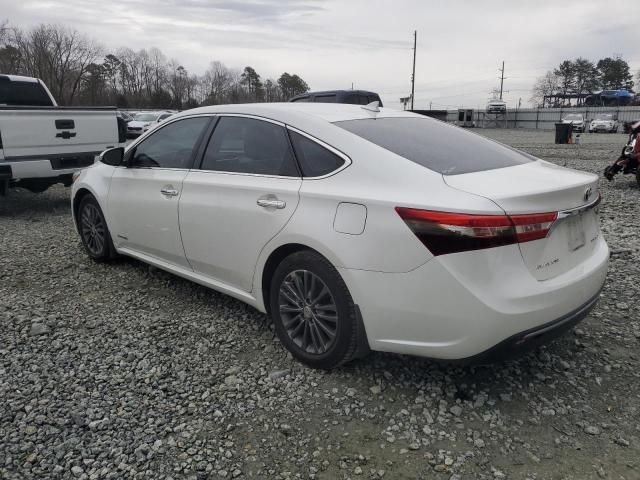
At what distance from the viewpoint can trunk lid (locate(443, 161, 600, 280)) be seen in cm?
254

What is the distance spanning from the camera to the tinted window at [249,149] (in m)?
3.31

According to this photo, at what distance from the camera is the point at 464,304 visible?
2.47 metres

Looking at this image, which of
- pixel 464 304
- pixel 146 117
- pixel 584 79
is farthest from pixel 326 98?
pixel 584 79

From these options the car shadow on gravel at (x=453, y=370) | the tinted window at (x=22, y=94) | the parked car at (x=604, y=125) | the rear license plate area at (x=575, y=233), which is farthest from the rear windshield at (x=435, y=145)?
the parked car at (x=604, y=125)

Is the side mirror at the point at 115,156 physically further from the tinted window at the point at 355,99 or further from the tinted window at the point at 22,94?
the tinted window at the point at 355,99

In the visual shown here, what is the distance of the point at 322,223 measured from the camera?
9.45 ft

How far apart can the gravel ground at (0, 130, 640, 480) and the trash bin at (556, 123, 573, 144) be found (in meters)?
20.2

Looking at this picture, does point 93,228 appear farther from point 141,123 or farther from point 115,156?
point 141,123

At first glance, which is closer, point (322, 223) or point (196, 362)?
point (322, 223)

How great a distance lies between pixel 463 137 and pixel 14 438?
10.3 ft

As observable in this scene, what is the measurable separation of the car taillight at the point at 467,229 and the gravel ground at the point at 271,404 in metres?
0.95

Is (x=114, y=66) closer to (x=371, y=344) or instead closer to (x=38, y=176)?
(x=38, y=176)

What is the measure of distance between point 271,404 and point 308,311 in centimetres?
56

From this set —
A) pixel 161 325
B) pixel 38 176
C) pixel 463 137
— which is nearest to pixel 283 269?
pixel 161 325
